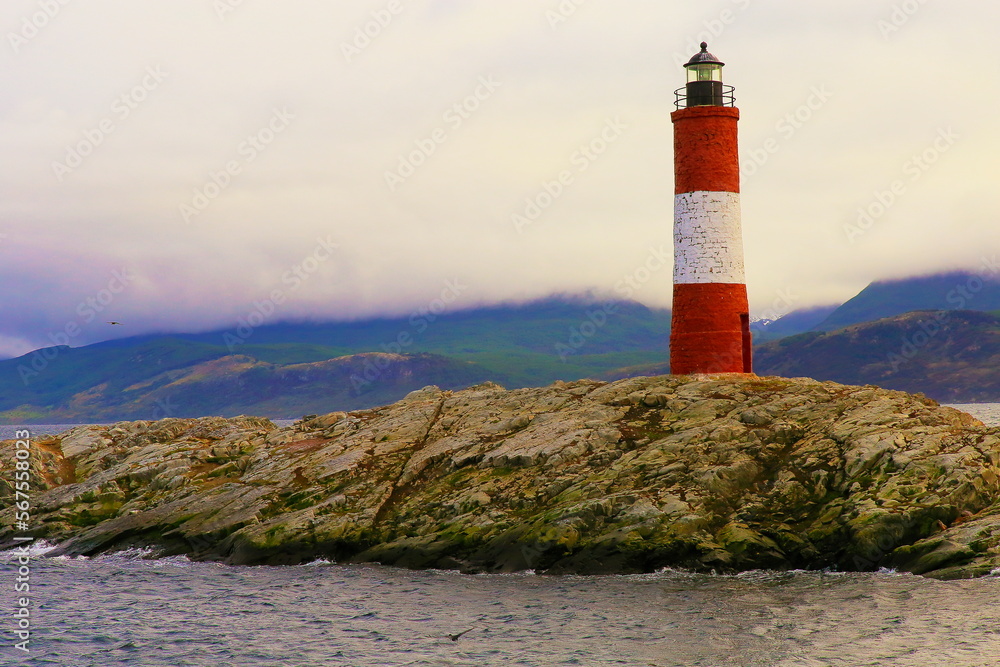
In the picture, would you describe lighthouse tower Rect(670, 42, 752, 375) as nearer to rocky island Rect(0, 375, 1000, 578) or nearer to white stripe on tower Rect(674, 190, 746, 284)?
white stripe on tower Rect(674, 190, 746, 284)

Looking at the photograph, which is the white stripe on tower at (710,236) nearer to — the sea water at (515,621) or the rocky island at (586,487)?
the rocky island at (586,487)

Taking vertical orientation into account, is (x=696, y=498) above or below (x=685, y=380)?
below

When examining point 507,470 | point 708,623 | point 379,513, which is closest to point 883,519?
point 708,623

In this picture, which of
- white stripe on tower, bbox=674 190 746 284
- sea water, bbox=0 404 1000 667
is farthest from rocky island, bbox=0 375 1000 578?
A: white stripe on tower, bbox=674 190 746 284

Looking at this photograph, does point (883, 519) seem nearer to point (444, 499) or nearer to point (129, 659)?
point (444, 499)

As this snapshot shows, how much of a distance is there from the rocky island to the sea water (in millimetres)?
1360

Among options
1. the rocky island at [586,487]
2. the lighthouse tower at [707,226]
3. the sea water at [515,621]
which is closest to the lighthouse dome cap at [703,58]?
the lighthouse tower at [707,226]

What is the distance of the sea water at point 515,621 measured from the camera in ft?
94.3

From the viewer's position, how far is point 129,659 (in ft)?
101

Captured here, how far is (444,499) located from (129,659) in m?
15.2

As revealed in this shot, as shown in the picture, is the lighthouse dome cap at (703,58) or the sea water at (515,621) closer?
the sea water at (515,621)

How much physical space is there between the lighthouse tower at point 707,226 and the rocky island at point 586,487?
198 centimetres

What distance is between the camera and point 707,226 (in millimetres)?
49406

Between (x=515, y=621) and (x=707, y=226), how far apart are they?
24.4 metres
